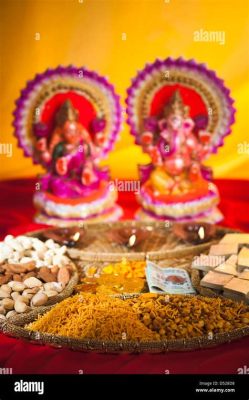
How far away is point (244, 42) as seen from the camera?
4.04 metres

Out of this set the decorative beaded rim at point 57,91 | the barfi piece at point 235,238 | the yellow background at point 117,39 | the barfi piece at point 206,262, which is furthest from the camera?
the yellow background at point 117,39

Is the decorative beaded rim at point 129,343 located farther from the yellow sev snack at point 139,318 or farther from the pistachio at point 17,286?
the pistachio at point 17,286

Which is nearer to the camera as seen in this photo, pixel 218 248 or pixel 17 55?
pixel 218 248

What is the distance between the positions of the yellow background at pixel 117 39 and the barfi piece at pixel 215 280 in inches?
66.4

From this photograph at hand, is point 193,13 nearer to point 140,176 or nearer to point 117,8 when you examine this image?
point 117,8

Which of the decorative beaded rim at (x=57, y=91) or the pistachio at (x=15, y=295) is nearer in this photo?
the pistachio at (x=15, y=295)

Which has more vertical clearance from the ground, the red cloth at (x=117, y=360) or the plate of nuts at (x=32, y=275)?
the plate of nuts at (x=32, y=275)

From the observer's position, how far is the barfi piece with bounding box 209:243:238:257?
2979 mm

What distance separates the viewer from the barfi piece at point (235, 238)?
3.11 meters

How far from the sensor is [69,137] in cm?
374

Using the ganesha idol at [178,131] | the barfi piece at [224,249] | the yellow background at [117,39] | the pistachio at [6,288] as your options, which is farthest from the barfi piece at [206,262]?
the yellow background at [117,39]

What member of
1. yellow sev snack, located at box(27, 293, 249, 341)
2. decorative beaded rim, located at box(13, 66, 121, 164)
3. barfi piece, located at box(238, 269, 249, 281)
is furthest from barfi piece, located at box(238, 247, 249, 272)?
decorative beaded rim, located at box(13, 66, 121, 164)
